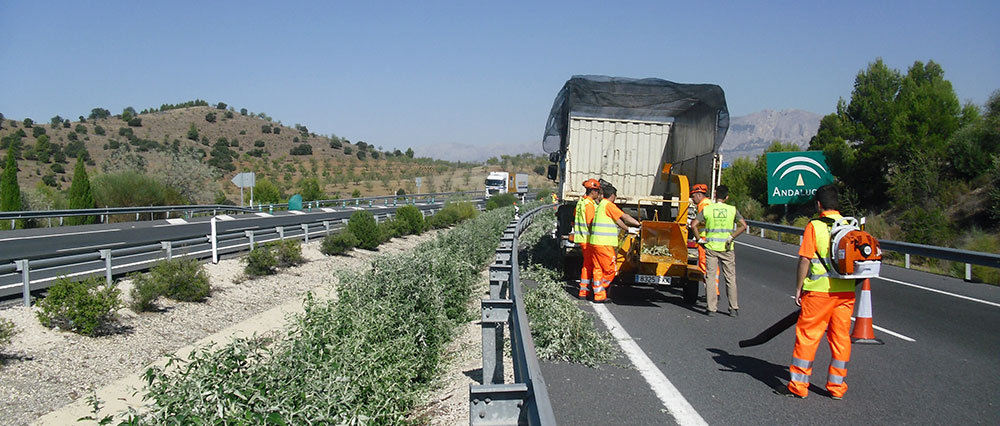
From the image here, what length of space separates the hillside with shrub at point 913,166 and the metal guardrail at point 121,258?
17.2 metres

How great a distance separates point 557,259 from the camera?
14.9 m

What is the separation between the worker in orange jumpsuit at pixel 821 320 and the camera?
591 centimetres

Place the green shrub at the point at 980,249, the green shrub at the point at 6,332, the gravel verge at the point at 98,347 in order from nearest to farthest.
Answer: the gravel verge at the point at 98,347, the green shrub at the point at 6,332, the green shrub at the point at 980,249

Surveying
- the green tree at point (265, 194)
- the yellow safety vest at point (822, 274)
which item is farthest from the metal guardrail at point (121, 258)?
the green tree at point (265, 194)

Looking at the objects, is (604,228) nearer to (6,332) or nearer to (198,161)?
(6,332)

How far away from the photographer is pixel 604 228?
10023 mm

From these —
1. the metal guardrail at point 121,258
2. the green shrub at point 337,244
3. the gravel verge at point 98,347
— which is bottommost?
the gravel verge at point 98,347

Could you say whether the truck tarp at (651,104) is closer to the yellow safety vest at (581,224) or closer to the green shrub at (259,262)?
the yellow safety vest at (581,224)

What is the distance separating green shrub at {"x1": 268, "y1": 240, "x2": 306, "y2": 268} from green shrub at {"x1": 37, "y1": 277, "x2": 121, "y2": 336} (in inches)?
309

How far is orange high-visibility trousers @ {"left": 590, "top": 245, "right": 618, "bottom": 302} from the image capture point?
10047mm

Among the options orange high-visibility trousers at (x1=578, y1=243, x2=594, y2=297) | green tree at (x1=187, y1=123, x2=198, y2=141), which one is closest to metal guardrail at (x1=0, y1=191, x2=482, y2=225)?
orange high-visibility trousers at (x1=578, y1=243, x2=594, y2=297)

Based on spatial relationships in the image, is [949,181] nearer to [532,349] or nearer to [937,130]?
[937,130]

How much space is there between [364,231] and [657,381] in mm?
19174

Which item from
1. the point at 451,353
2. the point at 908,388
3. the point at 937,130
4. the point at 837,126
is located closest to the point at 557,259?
the point at 451,353
